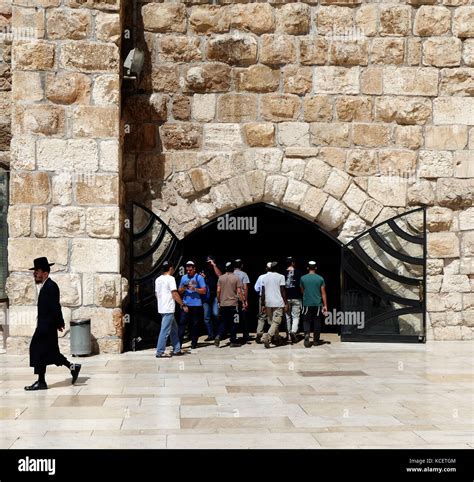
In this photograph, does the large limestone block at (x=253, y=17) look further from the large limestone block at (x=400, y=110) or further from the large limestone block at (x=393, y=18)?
the large limestone block at (x=400, y=110)

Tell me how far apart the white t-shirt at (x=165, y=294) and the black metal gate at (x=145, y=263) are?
109 centimetres

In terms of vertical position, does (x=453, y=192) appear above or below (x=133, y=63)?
below

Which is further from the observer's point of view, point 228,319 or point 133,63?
point 228,319

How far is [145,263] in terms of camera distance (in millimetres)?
12250

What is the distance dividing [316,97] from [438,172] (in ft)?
→ 7.20

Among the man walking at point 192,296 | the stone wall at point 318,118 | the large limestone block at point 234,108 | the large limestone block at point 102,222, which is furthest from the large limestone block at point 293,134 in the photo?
the large limestone block at point 102,222

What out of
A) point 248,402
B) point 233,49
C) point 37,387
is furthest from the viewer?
point 233,49

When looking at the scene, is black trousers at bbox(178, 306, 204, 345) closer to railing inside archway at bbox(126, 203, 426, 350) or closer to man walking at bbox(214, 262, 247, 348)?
man walking at bbox(214, 262, 247, 348)

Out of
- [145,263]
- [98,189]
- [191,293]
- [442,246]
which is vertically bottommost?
[191,293]

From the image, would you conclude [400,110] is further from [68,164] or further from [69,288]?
[69,288]

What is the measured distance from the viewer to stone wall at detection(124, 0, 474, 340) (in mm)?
12414

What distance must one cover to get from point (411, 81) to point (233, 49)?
9.08ft

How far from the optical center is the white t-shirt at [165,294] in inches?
425

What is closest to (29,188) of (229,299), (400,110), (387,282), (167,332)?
(167,332)
